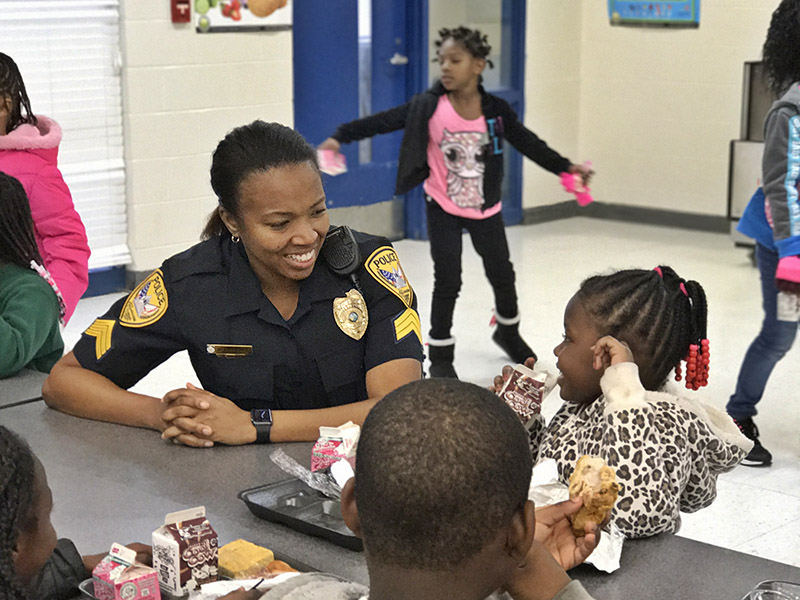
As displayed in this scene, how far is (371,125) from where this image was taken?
4.86 meters

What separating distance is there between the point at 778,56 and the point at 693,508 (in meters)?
2.14

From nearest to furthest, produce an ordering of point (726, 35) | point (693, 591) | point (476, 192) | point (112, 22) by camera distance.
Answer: point (693, 591) < point (476, 192) < point (112, 22) < point (726, 35)

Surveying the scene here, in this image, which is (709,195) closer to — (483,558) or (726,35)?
(726,35)

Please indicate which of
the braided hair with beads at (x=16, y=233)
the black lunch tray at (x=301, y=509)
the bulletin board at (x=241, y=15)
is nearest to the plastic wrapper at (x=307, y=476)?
the black lunch tray at (x=301, y=509)

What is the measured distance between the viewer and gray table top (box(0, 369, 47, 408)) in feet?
7.63

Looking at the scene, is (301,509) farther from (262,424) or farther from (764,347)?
(764,347)

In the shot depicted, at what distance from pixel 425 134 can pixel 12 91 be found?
1.96 m

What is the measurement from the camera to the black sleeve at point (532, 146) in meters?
4.72

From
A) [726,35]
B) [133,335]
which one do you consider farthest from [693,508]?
[726,35]

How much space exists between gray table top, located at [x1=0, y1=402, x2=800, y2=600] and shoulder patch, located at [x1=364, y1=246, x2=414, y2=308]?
0.39 metres

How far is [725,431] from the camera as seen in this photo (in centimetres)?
181

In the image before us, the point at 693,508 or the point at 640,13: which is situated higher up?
the point at 640,13

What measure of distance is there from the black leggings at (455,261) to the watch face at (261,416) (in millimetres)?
2682

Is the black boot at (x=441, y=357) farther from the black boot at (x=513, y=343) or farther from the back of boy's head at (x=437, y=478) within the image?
the back of boy's head at (x=437, y=478)
